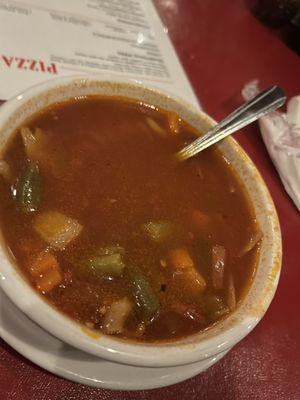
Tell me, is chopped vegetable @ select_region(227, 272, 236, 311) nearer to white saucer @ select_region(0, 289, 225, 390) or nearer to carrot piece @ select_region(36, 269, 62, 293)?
white saucer @ select_region(0, 289, 225, 390)

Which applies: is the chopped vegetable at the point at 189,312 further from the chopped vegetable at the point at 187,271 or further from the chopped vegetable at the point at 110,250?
the chopped vegetable at the point at 110,250

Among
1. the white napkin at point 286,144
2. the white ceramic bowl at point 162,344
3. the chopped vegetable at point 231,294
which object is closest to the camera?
the white ceramic bowl at point 162,344

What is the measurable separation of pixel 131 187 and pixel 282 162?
763 mm

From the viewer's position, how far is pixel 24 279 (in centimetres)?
88

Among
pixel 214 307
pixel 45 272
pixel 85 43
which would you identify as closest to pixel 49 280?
pixel 45 272

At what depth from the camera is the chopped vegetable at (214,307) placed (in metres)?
1.01

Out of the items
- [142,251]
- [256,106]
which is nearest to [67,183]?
[142,251]

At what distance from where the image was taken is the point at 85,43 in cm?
175

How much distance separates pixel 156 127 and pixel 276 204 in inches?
22.5

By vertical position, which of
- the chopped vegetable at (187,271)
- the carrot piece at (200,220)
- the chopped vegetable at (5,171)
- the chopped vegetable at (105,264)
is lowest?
the chopped vegetable at (5,171)

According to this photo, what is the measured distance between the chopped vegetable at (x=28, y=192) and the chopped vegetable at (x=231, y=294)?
48 cm

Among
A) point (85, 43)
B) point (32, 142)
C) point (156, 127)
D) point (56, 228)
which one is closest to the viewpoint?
point (56, 228)

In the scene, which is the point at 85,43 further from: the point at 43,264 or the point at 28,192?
the point at 43,264

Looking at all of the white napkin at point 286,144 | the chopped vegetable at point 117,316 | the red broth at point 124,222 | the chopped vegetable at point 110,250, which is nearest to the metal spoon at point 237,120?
the red broth at point 124,222
